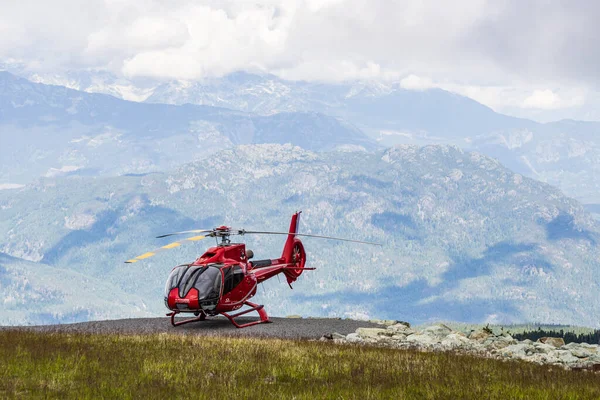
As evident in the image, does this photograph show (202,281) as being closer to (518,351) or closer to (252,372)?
(518,351)

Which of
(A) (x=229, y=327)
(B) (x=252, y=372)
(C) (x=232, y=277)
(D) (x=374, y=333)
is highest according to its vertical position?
(C) (x=232, y=277)

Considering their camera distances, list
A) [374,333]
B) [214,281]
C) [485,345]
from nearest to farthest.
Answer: [485,345] → [214,281] → [374,333]

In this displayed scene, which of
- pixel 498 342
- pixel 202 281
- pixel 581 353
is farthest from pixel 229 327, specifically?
pixel 581 353

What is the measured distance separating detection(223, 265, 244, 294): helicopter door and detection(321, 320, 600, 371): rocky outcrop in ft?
16.8

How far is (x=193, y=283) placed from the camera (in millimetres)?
33688

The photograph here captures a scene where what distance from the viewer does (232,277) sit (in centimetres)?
3541

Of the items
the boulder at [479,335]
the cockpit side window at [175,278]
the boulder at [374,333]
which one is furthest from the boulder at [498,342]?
the cockpit side window at [175,278]

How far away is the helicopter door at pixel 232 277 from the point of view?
35.0 metres

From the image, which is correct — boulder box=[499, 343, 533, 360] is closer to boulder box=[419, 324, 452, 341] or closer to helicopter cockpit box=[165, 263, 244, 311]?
boulder box=[419, 324, 452, 341]

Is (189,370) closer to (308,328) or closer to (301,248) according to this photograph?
(308,328)

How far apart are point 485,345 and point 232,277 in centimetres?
1154

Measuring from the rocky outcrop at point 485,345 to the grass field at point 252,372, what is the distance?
3286mm

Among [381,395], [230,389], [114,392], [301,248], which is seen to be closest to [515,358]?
[381,395]

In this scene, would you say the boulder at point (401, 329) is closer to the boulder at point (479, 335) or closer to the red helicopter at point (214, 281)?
the boulder at point (479, 335)
